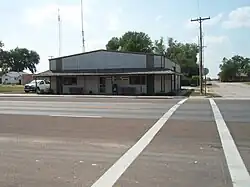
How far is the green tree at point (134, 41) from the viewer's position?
10924 cm

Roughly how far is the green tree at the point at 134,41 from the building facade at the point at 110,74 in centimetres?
6402

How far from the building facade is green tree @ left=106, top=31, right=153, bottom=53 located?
64023 millimetres

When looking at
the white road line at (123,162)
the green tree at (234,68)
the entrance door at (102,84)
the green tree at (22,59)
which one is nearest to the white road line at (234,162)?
the white road line at (123,162)

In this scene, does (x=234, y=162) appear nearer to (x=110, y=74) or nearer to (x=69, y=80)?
(x=110, y=74)

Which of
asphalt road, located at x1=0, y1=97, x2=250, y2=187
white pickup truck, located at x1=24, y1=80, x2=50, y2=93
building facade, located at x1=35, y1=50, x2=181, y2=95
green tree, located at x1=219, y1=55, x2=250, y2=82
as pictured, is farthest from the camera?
green tree, located at x1=219, y1=55, x2=250, y2=82

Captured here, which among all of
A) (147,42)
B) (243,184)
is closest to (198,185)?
(243,184)

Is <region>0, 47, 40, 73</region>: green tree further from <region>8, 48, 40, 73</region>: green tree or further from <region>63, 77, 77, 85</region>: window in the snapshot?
<region>63, 77, 77, 85</region>: window

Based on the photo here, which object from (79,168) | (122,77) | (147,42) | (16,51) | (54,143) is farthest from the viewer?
(16,51)

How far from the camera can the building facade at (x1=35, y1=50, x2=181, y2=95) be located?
40438 millimetres

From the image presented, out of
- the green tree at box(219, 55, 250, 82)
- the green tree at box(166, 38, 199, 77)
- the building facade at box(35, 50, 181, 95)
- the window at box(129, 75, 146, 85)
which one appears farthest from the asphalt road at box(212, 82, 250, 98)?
the green tree at box(219, 55, 250, 82)

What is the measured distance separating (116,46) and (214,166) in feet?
360

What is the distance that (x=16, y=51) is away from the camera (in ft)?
521

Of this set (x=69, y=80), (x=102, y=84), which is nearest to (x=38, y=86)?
(x=69, y=80)

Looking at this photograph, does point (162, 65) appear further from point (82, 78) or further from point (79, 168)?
point (79, 168)
